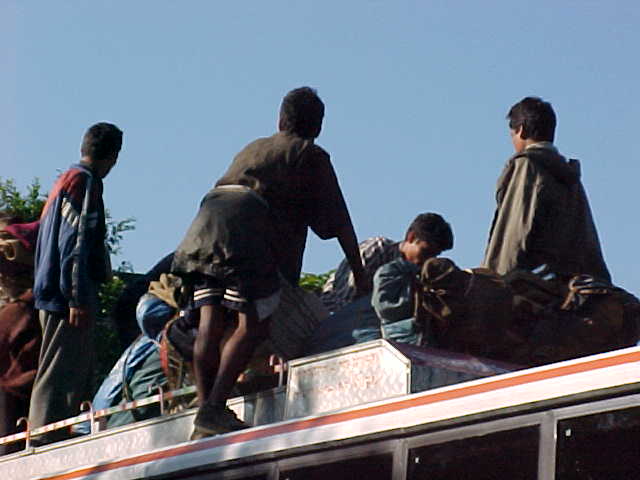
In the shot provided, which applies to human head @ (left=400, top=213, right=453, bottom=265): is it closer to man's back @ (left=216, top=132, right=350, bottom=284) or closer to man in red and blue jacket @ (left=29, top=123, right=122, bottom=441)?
man's back @ (left=216, top=132, right=350, bottom=284)

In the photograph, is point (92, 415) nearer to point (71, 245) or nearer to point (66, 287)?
point (66, 287)

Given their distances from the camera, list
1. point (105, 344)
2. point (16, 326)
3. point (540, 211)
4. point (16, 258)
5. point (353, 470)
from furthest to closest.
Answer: point (105, 344) < point (16, 258) < point (16, 326) < point (540, 211) < point (353, 470)

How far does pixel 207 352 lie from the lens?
802 centimetres

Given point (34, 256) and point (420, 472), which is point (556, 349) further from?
point (34, 256)

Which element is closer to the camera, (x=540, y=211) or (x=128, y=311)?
(x=540, y=211)

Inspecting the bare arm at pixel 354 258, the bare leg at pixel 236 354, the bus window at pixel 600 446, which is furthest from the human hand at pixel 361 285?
the bus window at pixel 600 446

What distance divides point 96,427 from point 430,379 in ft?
7.99

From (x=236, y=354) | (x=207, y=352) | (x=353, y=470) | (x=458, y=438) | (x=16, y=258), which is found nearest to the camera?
(x=458, y=438)

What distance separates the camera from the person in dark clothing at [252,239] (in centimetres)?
797

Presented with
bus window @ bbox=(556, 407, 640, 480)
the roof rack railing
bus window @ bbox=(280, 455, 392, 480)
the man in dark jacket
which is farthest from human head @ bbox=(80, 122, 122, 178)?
bus window @ bbox=(556, 407, 640, 480)

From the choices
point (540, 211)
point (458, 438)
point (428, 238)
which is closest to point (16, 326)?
point (428, 238)

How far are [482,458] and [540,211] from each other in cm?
260

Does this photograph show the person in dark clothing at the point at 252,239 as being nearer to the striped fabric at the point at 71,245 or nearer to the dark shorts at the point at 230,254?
the dark shorts at the point at 230,254

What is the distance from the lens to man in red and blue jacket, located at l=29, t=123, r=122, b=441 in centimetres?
942
